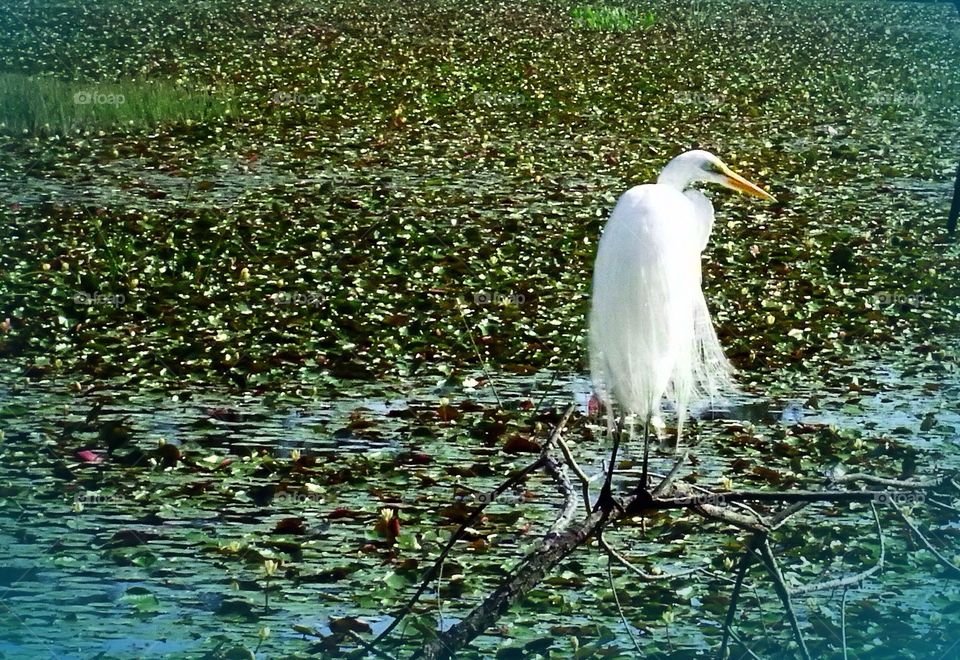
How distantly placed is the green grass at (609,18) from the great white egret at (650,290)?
1556 centimetres

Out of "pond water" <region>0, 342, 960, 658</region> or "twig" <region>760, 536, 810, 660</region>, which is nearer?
"twig" <region>760, 536, 810, 660</region>

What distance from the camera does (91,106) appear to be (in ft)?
38.0

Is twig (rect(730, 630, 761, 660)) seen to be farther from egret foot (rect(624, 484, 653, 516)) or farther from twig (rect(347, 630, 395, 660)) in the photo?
twig (rect(347, 630, 395, 660))

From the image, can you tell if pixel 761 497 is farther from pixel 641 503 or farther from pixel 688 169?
pixel 688 169

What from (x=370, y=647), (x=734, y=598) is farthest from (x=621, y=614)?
(x=370, y=647)

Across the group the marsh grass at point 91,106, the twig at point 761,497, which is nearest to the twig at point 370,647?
the twig at point 761,497

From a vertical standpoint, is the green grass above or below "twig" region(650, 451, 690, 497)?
above

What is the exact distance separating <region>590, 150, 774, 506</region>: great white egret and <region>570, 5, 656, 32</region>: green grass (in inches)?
613

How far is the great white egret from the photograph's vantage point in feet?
11.6

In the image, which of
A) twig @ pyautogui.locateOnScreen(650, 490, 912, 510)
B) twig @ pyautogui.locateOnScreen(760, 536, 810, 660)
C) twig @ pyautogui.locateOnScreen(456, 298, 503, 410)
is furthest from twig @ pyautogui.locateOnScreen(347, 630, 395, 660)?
twig @ pyautogui.locateOnScreen(456, 298, 503, 410)

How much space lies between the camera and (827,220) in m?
8.45

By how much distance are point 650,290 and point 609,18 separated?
16465 mm

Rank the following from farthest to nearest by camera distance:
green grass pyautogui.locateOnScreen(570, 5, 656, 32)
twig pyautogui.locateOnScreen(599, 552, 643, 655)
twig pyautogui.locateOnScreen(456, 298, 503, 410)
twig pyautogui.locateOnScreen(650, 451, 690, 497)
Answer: green grass pyautogui.locateOnScreen(570, 5, 656, 32), twig pyautogui.locateOnScreen(456, 298, 503, 410), twig pyautogui.locateOnScreen(650, 451, 690, 497), twig pyautogui.locateOnScreen(599, 552, 643, 655)

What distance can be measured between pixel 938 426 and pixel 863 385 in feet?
1.54
